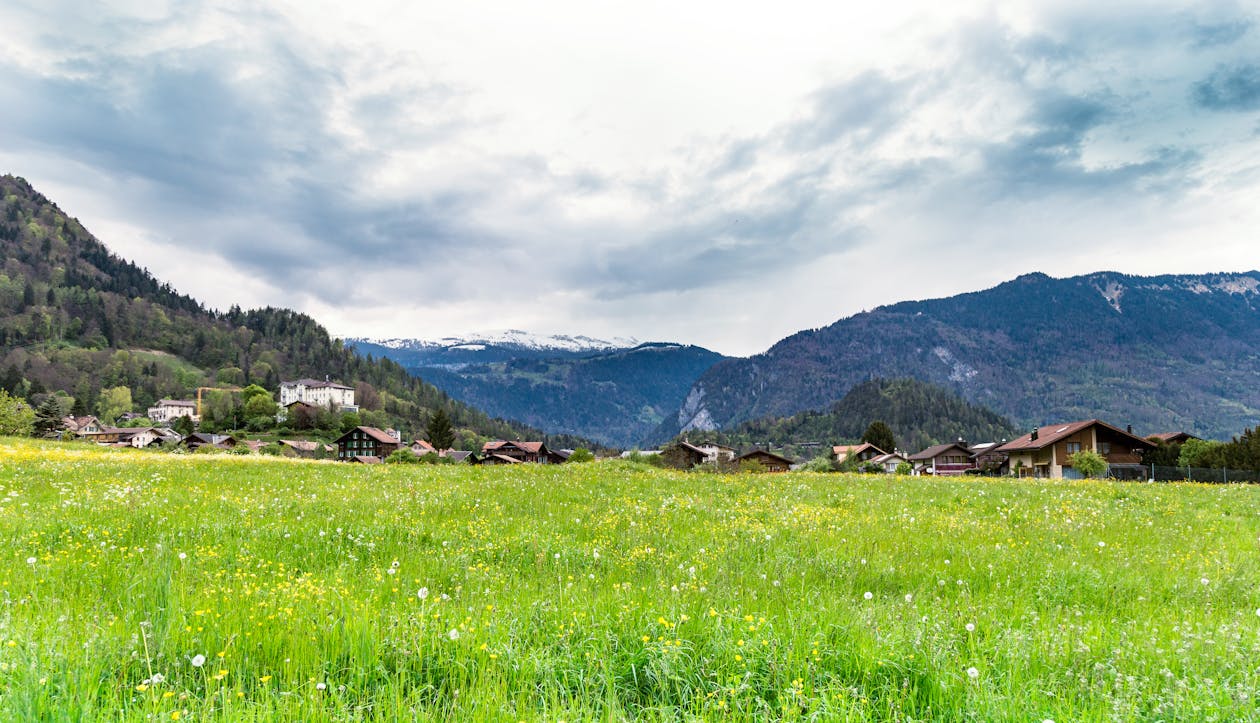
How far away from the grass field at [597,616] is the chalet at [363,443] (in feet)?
629

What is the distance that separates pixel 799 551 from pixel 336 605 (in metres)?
6.39

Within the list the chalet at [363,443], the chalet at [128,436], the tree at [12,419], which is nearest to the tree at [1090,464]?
the tree at [12,419]

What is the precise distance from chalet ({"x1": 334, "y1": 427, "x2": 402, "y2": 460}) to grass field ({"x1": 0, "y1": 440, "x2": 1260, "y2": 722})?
191625 millimetres

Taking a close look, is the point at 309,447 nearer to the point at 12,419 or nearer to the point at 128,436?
the point at 128,436

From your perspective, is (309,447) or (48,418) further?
(309,447)

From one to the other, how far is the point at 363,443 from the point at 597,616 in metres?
206

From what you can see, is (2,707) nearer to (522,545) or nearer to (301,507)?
(522,545)

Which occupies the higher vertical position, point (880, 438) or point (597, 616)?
point (597, 616)

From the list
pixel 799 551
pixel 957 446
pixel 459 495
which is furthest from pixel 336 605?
pixel 957 446

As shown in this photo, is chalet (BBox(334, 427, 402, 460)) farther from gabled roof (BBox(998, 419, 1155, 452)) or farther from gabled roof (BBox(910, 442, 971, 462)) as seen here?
gabled roof (BBox(998, 419, 1155, 452))

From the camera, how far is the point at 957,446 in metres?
157

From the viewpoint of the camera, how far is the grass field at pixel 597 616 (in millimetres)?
4043

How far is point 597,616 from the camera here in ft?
18.1

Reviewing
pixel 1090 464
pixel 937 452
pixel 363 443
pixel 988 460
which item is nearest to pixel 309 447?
pixel 363 443
